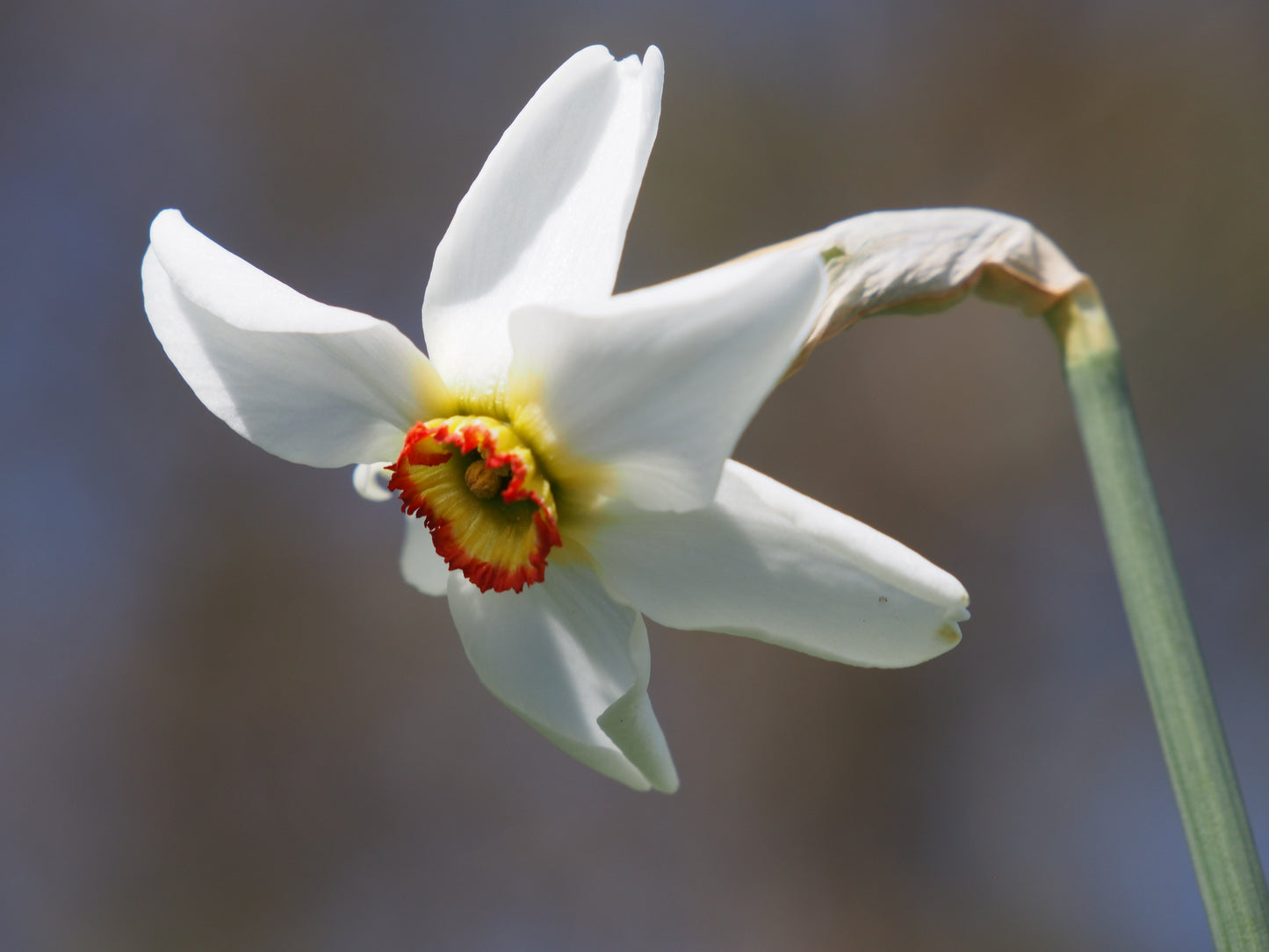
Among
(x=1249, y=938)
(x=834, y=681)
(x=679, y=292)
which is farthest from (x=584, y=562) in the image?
(x=834, y=681)

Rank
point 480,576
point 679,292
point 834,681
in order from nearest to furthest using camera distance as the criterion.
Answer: point 679,292
point 480,576
point 834,681

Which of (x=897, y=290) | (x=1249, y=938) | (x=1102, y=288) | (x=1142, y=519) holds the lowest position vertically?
(x=1249, y=938)

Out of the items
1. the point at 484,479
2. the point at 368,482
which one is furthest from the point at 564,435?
the point at 368,482

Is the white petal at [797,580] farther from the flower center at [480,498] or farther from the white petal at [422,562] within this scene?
the white petal at [422,562]

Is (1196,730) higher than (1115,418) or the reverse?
the reverse

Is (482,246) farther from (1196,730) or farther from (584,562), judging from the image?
(1196,730)

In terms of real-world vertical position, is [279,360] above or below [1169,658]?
above

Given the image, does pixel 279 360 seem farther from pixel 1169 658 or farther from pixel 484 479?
pixel 1169 658
